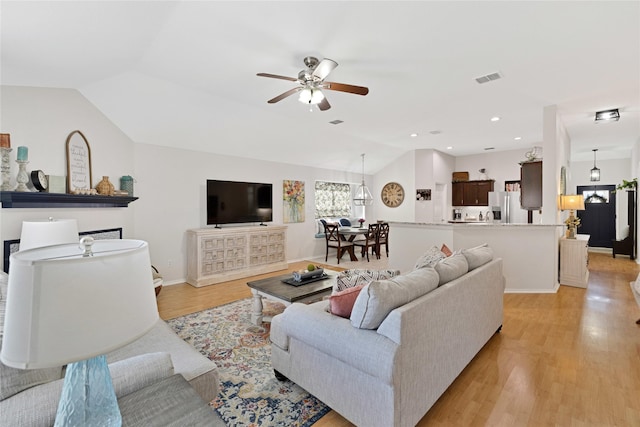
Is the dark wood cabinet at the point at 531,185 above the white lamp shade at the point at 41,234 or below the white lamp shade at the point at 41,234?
above

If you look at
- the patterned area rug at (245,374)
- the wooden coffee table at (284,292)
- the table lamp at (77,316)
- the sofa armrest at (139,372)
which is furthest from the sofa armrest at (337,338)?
the table lamp at (77,316)

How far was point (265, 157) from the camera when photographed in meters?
6.24

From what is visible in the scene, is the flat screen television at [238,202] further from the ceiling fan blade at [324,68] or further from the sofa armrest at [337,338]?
the sofa armrest at [337,338]

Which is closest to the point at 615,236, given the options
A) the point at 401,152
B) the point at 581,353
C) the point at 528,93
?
the point at 401,152

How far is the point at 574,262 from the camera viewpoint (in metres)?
4.67

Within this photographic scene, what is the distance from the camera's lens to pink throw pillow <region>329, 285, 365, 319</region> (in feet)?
6.34

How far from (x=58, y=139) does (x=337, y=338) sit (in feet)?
12.7

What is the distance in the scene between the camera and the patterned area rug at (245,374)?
6.39 feet

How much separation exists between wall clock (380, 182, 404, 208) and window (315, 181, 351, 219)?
1065 millimetres

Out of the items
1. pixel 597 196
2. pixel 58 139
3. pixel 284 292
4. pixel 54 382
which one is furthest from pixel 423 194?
pixel 54 382

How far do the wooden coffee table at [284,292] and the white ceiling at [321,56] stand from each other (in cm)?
235

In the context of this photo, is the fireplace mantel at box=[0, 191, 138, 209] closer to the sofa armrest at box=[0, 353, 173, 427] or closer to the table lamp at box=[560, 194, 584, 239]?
the sofa armrest at box=[0, 353, 173, 427]

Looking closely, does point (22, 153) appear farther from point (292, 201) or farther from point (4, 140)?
point (292, 201)

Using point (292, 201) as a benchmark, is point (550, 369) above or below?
below
